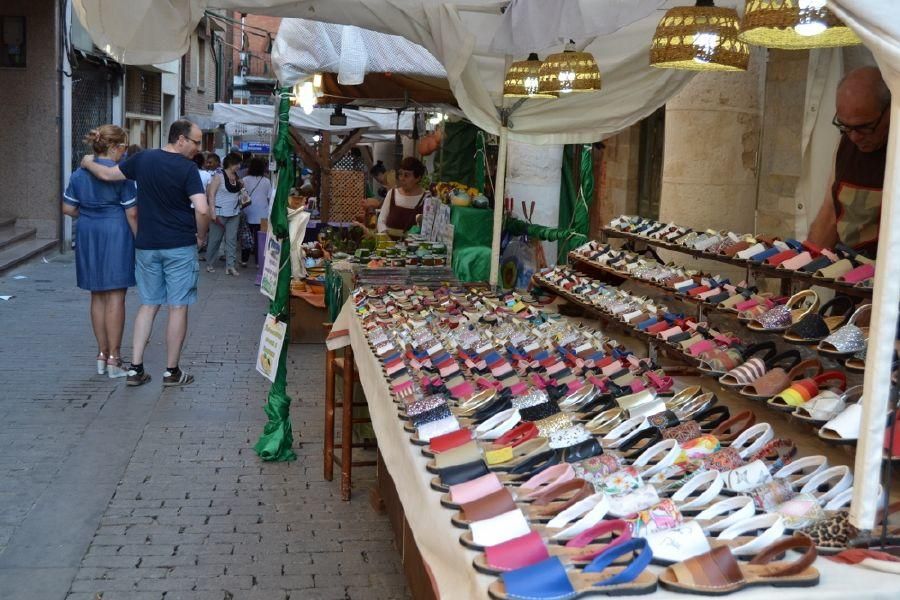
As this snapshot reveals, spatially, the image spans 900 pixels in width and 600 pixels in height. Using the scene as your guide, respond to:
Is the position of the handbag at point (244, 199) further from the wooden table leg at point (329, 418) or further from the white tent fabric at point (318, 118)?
the wooden table leg at point (329, 418)

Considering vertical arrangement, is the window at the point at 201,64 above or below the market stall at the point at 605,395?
above

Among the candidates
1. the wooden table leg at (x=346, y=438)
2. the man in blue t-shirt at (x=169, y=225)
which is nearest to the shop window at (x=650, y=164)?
the man in blue t-shirt at (x=169, y=225)

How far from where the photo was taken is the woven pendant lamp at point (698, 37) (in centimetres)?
387

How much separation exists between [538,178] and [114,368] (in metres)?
4.82

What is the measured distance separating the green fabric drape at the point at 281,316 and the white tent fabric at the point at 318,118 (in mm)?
9916

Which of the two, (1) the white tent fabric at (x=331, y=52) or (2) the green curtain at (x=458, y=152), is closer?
(1) the white tent fabric at (x=331, y=52)

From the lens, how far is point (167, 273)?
7.50 metres

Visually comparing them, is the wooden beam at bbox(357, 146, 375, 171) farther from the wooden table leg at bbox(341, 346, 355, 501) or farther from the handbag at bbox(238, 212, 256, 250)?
the wooden table leg at bbox(341, 346, 355, 501)

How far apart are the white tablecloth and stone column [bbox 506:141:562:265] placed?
6.61 meters

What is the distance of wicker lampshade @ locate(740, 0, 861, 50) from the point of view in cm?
323

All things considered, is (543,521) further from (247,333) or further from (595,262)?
(247,333)

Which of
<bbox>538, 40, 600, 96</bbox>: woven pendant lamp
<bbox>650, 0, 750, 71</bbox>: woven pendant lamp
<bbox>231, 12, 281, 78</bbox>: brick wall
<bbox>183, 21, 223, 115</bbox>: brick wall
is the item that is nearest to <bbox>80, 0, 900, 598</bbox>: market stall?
<bbox>650, 0, 750, 71</bbox>: woven pendant lamp

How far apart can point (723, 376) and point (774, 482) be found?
3.10 ft

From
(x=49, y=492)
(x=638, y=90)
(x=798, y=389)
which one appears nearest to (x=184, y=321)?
(x=49, y=492)
